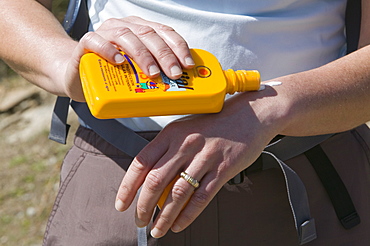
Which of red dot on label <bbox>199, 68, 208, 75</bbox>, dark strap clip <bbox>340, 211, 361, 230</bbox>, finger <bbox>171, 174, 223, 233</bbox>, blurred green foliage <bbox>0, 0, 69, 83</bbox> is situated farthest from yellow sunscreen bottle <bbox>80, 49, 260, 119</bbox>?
blurred green foliage <bbox>0, 0, 69, 83</bbox>

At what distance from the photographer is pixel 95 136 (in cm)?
119

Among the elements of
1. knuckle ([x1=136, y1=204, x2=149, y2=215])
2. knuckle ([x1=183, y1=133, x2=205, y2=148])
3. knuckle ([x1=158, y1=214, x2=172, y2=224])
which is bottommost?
knuckle ([x1=136, y1=204, x2=149, y2=215])

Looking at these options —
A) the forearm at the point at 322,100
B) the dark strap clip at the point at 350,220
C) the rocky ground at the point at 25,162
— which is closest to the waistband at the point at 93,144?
the forearm at the point at 322,100

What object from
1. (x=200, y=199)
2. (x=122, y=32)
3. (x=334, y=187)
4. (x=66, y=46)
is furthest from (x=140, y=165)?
(x=334, y=187)

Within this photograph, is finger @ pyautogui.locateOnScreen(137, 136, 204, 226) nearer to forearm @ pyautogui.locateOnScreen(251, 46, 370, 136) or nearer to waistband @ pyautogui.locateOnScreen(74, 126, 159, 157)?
forearm @ pyautogui.locateOnScreen(251, 46, 370, 136)

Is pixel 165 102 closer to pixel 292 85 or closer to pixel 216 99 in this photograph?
pixel 216 99

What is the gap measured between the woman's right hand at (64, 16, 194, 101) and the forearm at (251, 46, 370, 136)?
161 mm

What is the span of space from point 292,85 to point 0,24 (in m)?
0.67

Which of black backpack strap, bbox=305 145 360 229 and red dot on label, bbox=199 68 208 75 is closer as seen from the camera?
red dot on label, bbox=199 68 208 75

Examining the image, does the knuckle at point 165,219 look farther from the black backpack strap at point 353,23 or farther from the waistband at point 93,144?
the black backpack strap at point 353,23

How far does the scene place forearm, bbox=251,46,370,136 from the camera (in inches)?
35.0

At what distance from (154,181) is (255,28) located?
0.42m

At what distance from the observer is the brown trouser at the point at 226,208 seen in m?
1.12

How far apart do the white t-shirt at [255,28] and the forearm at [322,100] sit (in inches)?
5.4
